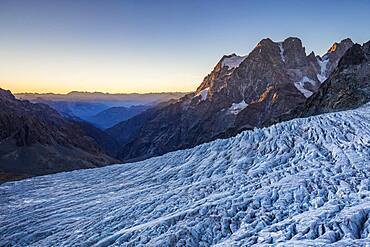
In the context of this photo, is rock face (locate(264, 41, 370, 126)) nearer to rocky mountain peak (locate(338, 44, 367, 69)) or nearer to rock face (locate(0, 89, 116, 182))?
rocky mountain peak (locate(338, 44, 367, 69))

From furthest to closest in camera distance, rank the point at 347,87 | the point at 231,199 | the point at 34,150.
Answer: the point at 34,150 → the point at 347,87 → the point at 231,199

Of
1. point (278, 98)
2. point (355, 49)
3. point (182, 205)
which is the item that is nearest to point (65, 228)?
point (182, 205)

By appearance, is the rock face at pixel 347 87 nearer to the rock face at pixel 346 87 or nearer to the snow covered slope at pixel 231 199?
the rock face at pixel 346 87

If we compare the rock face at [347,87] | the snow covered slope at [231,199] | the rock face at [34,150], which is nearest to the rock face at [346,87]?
the rock face at [347,87]

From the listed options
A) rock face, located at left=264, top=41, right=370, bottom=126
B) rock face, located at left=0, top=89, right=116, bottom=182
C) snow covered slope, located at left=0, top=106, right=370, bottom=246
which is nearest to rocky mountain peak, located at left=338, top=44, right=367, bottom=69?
rock face, located at left=264, top=41, right=370, bottom=126

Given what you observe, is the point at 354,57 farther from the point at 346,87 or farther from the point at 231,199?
the point at 231,199

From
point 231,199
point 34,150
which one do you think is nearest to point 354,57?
point 231,199

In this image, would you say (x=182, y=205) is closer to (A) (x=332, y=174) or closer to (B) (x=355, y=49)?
(A) (x=332, y=174)

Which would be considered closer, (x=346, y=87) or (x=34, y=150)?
(x=346, y=87)

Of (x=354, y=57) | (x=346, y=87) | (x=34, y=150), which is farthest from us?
(x=34, y=150)

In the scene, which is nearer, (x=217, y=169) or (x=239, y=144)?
(x=217, y=169)
